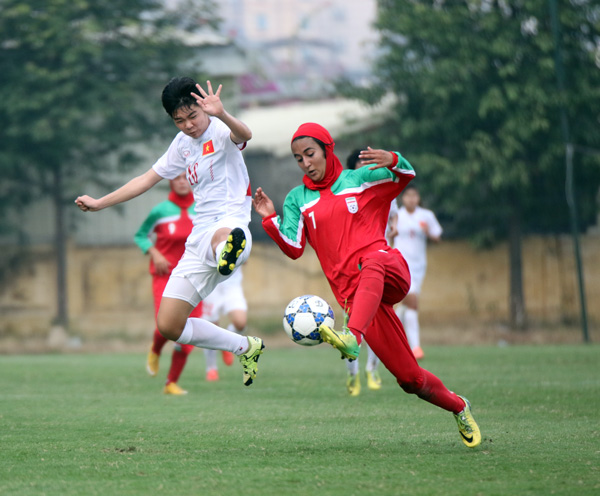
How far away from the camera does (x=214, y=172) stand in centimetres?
721

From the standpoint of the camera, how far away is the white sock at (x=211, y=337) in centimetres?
709

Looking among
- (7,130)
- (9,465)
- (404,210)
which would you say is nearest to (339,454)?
(9,465)

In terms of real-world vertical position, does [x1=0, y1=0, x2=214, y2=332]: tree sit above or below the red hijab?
above

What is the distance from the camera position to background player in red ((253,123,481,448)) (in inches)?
236

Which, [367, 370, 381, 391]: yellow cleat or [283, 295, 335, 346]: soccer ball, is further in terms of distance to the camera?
[367, 370, 381, 391]: yellow cleat

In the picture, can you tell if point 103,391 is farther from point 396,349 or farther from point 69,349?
point 69,349

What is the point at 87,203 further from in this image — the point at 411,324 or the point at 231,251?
the point at 411,324

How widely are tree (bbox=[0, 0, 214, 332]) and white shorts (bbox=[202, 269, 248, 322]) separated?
11.2 meters

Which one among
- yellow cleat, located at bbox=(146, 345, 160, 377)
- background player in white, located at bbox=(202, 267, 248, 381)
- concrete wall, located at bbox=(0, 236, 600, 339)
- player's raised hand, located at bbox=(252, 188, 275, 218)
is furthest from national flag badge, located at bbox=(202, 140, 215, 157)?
concrete wall, located at bbox=(0, 236, 600, 339)

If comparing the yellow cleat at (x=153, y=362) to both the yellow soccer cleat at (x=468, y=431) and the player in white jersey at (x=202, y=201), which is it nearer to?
the player in white jersey at (x=202, y=201)

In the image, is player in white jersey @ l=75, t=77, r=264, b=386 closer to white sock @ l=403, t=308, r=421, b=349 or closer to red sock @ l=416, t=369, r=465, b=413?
red sock @ l=416, t=369, r=465, b=413

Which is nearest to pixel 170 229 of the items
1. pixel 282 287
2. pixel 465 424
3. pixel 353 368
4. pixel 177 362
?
pixel 177 362

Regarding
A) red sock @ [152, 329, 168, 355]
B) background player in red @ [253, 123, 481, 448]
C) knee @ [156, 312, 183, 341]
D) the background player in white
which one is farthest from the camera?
the background player in white

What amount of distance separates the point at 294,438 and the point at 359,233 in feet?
4.82
